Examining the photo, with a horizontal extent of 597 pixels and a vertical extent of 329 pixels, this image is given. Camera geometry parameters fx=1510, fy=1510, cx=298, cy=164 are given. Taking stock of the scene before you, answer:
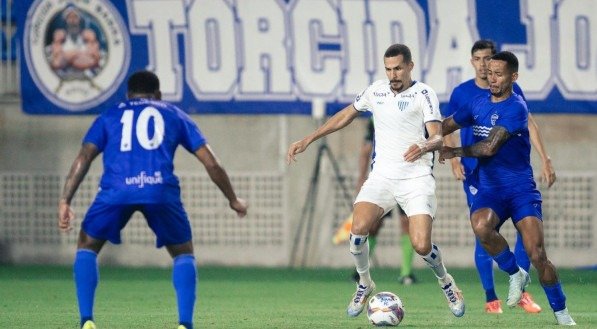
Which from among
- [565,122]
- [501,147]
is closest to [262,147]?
[565,122]

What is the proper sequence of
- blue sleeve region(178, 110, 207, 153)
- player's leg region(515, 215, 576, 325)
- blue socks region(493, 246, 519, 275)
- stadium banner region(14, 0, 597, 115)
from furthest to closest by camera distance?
stadium banner region(14, 0, 597, 115), blue socks region(493, 246, 519, 275), player's leg region(515, 215, 576, 325), blue sleeve region(178, 110, 207, 153)

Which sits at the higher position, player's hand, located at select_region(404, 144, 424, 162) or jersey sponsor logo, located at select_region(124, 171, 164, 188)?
jersey sponsor logo, located at select_region(124, 171, 164, 188)

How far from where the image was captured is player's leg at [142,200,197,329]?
991 cm

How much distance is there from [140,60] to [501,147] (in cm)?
803

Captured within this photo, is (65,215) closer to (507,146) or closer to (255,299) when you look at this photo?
(507,146)

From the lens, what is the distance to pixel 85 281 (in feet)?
33.1

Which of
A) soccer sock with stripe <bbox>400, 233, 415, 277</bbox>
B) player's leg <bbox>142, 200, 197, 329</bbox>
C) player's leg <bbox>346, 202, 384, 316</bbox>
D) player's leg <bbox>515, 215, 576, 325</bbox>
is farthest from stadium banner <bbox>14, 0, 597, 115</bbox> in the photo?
player's leg <bbox>142, 200, 197, 329</bbox>

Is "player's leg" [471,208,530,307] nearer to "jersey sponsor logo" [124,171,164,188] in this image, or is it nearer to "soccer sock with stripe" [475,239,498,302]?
"soccer sock with stripe" [475,239,498,302]

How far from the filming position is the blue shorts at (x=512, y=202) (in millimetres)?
11477

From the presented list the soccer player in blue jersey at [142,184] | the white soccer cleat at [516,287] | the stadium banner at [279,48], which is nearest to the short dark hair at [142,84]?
the soccer player in blue jersey at [142,184]

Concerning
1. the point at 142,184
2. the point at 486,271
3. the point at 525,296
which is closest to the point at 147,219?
the point at 142,184

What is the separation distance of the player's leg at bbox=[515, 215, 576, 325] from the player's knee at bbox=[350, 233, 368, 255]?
1.32m

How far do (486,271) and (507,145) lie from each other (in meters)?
1.80

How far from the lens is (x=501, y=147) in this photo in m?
11.6
